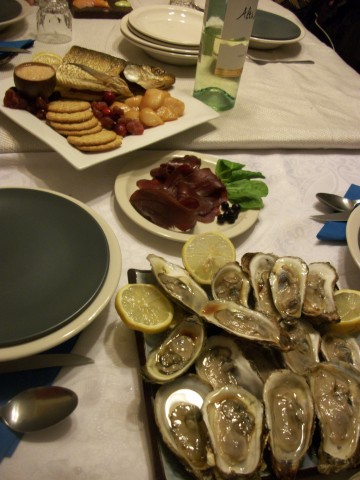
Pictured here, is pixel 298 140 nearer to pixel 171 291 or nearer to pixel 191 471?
pixel 171 291

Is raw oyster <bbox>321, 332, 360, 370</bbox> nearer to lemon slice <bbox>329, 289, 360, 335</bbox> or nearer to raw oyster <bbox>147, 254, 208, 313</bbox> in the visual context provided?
lemon slice <bbox>329, 289, 360, 335</bbox>

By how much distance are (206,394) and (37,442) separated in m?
0.26

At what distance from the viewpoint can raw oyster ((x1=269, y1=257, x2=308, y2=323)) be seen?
725 mm

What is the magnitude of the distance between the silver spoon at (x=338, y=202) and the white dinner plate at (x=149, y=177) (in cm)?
23

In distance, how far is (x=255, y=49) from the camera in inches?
72.6

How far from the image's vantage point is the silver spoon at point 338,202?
1106 millimetres

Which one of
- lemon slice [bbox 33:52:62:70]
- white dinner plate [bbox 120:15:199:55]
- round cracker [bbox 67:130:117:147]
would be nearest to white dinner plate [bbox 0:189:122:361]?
round cracker [bbox 67:130:117:147]

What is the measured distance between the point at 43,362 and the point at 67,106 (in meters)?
0.71

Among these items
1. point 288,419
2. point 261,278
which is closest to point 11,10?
point 261,278

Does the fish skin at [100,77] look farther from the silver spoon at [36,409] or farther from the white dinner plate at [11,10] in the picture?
the silver spoon at [36,409]

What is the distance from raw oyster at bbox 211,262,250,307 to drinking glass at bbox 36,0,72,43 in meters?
1.29

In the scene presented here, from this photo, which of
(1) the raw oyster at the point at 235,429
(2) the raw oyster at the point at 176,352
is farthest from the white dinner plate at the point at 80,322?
(1) the raw oyster at the point at 235,429

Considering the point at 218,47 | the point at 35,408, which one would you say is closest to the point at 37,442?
the point at 35,408

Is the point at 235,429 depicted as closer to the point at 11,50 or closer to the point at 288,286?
the point at 288,286
